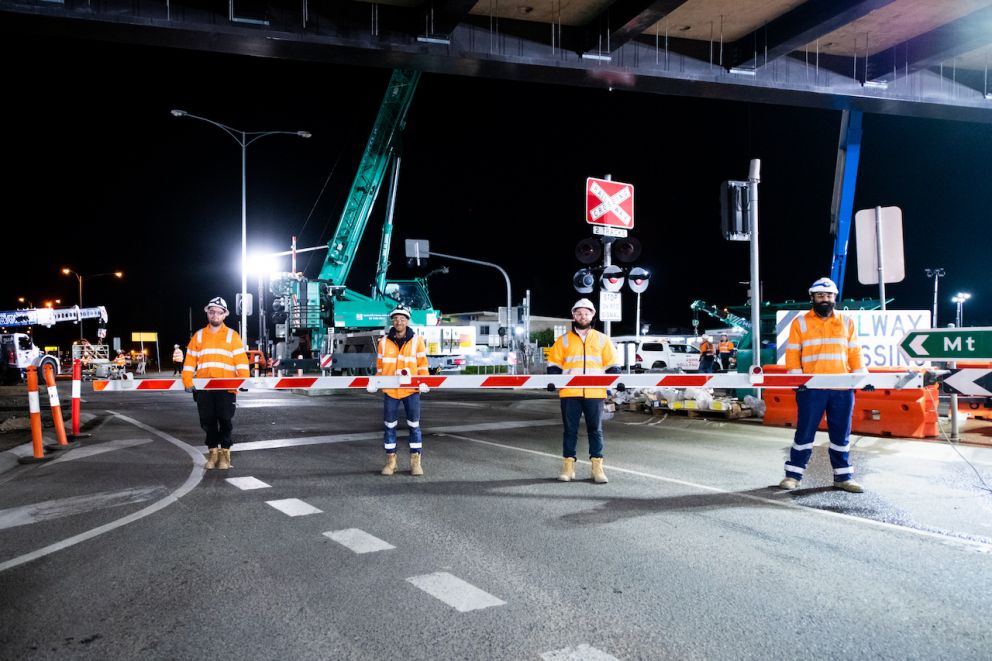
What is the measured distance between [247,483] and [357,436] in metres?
4.20

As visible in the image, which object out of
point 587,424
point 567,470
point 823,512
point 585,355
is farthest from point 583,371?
point 823,512

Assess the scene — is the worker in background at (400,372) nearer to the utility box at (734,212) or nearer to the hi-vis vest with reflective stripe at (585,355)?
the hi-vis vest with reflective stripe at (585,355)

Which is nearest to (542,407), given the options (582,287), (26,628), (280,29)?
(582,287)

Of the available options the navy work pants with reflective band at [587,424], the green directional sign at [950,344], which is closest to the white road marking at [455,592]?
the navy work pants with reflective band at [587,424]

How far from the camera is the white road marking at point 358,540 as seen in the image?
5.25 m

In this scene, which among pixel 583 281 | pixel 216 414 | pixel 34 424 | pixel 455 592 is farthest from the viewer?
pixel 583 281

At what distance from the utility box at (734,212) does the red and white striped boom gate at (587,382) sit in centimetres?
527

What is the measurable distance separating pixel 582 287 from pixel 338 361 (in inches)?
645

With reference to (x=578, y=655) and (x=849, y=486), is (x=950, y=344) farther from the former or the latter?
(x=578, y=655)

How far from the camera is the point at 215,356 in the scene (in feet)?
29.1

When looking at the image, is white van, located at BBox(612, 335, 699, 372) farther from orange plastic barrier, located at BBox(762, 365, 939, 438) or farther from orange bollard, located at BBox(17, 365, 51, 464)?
orange bollard, located at BBox(17, 365, 51, 464)

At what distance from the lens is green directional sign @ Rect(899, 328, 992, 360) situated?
634cm

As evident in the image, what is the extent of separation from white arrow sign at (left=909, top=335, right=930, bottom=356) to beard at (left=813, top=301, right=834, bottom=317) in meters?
0.78

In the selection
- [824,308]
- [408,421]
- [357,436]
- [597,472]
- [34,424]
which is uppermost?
[824,308]
